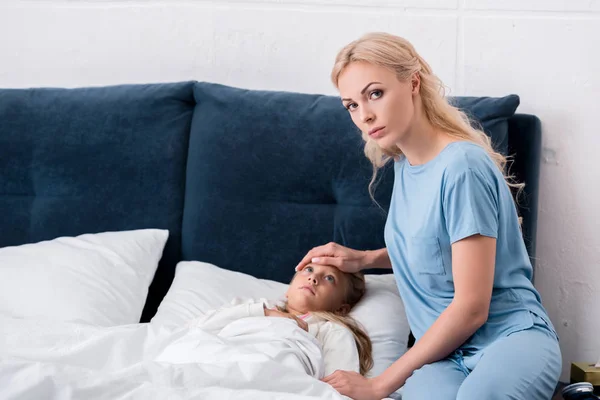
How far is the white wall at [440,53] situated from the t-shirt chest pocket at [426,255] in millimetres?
806

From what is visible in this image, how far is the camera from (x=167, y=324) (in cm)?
210

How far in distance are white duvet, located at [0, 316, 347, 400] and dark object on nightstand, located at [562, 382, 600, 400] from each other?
2.07 feet

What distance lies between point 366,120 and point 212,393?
0.72 meters

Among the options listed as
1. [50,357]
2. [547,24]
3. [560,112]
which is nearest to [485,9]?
[547,24]

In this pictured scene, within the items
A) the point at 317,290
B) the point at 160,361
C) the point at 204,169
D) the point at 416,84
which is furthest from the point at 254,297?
the point at 416,84

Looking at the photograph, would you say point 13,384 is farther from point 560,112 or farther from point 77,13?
point 560,112

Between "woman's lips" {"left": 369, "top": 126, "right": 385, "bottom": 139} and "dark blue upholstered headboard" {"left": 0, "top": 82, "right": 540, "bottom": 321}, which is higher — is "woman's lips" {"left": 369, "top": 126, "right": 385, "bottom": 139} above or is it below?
above

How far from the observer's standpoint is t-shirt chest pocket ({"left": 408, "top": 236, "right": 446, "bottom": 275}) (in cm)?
180

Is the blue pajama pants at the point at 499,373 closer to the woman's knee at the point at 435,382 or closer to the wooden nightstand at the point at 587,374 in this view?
the woman's knee at the point at 435,382

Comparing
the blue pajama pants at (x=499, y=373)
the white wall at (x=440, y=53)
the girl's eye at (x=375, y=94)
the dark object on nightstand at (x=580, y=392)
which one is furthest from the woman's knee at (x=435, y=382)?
the white wall at (x=440, y=53)

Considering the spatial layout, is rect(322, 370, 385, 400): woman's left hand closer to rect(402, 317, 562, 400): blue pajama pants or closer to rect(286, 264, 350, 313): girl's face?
rect(402, 317, 562, 400): blue pajama pants

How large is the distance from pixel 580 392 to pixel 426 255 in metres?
0.54

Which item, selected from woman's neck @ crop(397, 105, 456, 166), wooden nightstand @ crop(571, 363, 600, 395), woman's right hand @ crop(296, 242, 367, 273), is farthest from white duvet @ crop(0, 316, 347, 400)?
wooden nightstand @ crop(571, 363, 600, 395)

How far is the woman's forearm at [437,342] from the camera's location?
173 cm
